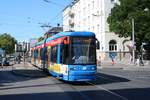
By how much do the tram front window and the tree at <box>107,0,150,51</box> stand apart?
48674 millimetres

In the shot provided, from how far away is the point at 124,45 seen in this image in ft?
333

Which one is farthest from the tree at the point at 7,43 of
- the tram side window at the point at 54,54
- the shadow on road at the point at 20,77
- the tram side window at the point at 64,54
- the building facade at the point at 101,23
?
the tram side window at the point at 64,54

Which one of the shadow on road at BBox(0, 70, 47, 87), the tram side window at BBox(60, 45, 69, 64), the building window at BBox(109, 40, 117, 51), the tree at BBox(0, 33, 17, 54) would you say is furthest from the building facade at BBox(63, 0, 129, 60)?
the tree at BBox(0, 33, 17, 54)

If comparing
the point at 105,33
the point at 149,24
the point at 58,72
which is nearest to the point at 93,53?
the point at 58,72

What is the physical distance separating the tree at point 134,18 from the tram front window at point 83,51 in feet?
160

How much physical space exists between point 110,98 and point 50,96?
281 cm

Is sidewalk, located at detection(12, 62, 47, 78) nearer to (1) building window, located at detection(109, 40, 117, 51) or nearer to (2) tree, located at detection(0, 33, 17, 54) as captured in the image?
(1) building window, located at detection(109, 40, 117, 51)

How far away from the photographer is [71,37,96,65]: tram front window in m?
26.8

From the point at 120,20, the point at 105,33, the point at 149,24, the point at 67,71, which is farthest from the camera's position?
the point at 105,33

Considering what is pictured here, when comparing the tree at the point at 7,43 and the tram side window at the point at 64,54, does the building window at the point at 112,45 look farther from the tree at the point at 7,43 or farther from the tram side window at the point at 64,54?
the tree at the point at 7,43

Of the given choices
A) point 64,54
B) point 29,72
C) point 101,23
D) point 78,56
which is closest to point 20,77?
point 29,72

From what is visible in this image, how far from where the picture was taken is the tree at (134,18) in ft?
246

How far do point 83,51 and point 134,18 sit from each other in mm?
49054

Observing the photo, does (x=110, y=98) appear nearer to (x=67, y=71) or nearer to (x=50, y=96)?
(x=50, y=96)
